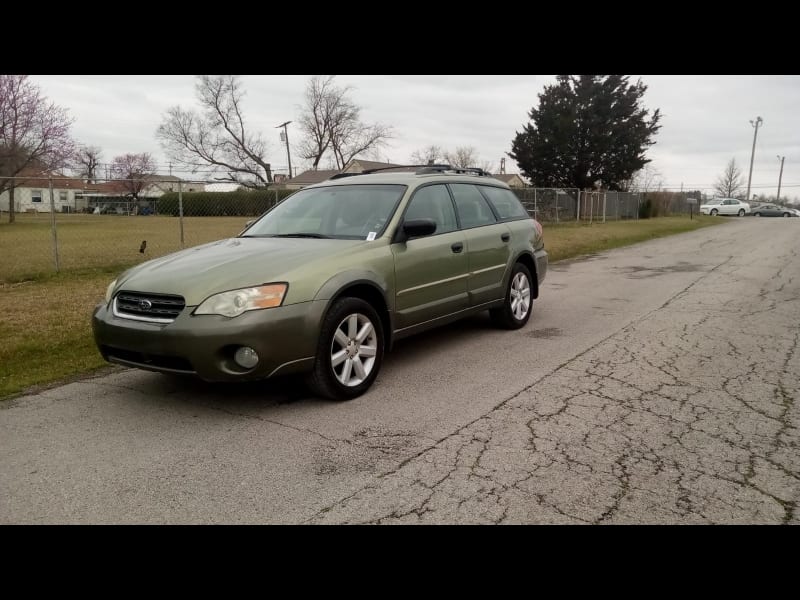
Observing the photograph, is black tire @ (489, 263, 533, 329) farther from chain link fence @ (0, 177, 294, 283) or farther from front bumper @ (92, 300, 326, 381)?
chain link fence @ (0, 177, 294, 283)

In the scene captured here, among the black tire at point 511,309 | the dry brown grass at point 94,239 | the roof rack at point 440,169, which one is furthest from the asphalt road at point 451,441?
the dry brown grass at point 94,239

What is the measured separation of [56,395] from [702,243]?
20.4 meters

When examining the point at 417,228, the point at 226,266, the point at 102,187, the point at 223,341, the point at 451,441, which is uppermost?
the point at 102,187

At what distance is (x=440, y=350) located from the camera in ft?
20.2

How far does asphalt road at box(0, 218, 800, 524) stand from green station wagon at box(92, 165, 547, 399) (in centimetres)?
41

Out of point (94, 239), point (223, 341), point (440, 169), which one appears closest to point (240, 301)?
point (223, 341)

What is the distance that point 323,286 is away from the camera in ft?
14.3

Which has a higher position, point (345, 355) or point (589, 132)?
point (589, 132)

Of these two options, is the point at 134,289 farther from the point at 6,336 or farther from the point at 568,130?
the point at 568,130

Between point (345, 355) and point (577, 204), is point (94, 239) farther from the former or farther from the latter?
point (577, 204)

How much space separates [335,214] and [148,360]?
2.16m

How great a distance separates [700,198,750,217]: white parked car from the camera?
160 ft
